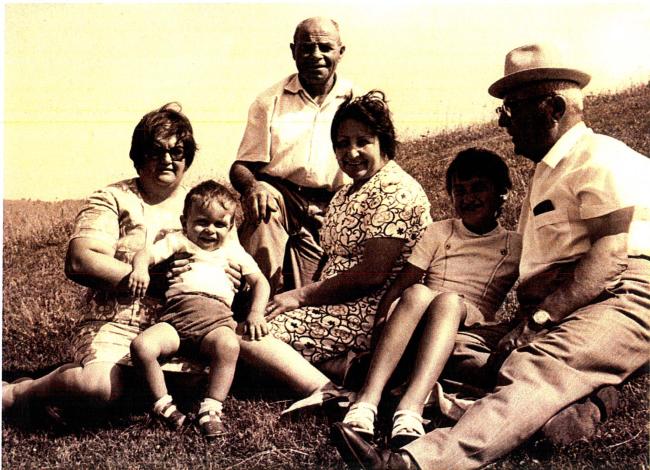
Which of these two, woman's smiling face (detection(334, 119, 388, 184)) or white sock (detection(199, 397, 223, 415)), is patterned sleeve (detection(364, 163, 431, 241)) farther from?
white sock (detection(199, 397, 223, 415))

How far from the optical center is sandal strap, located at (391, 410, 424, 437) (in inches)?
114

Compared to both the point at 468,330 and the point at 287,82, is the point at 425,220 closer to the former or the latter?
the point at 468,330

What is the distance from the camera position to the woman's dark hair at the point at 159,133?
3732mm

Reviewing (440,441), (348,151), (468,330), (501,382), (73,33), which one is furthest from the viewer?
(73,33)

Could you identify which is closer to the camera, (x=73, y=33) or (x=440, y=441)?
(x=440, y=441)

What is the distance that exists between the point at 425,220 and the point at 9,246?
158 inches

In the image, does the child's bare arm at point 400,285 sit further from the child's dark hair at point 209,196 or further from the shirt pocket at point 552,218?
the child's dark hair at point 209,196

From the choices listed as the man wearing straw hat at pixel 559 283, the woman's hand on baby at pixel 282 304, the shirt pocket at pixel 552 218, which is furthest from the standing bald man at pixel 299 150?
the shirt pocket at pixel 552 218

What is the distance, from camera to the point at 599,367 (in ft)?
10.00

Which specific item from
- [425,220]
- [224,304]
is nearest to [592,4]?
[425,220]

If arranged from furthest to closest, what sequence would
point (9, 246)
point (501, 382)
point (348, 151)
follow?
point (9, 246), point (348, 151), point (501, 382)

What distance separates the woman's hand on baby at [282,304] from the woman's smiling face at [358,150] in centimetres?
72

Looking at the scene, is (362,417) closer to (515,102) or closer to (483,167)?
(483,167)

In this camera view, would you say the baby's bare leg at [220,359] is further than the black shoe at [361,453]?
Yes
